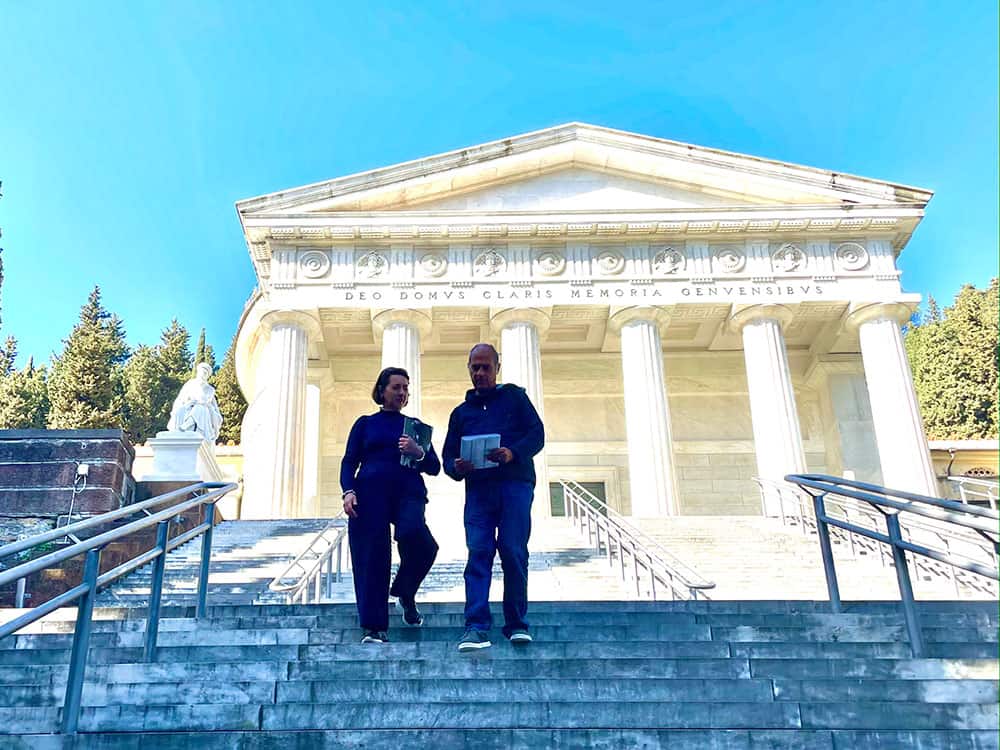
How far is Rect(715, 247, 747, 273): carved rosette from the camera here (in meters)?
22.3

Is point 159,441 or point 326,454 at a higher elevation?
point 326,454

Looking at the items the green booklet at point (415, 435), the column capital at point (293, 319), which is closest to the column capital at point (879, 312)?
the column capital at point (293, 319)

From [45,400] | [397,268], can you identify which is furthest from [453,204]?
[45,400]

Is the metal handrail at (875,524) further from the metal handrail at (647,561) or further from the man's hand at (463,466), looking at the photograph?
the man's hand at (463,466)

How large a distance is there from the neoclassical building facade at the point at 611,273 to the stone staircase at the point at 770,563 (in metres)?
3.75

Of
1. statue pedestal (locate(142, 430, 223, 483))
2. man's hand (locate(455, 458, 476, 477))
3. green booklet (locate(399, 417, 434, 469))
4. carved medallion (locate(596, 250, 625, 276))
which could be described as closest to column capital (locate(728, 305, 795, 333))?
carved medallion (locate(596, 250, 625, 276))

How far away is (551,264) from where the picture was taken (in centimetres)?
2227

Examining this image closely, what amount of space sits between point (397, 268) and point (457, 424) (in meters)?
16.5

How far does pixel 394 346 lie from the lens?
21.6 m

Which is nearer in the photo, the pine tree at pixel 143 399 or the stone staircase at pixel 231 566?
the stone staircase at pixel 231 566

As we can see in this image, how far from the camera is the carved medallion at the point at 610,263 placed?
73.1 ft

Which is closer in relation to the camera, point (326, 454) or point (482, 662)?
point (482, 662)

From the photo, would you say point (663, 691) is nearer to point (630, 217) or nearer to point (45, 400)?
point (630, 217)

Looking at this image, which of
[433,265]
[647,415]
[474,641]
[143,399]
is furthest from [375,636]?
[143,399]
